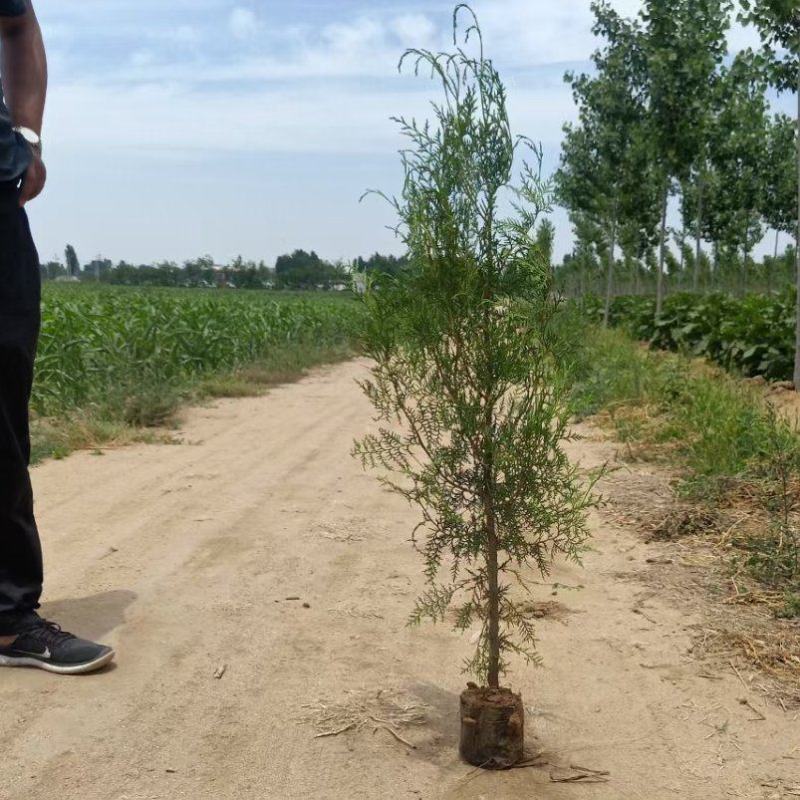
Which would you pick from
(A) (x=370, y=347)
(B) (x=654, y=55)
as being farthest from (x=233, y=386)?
(B) (x=654, y=55)

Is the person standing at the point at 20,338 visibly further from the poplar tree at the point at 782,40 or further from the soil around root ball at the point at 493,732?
the poplar tree at the point at 782,40

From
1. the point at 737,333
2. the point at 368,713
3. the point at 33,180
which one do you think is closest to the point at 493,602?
the point at 368,713

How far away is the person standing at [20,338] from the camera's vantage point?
322 cm

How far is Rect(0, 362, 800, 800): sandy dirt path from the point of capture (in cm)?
267

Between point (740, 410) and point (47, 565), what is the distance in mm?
4581

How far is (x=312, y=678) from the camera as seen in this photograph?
3283 mm

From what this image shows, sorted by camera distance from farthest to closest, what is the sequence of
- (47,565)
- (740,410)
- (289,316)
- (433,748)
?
(289,316) → (740,410) → (47,565) → (433,748)

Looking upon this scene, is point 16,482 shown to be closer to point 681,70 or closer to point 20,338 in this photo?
point 20,338

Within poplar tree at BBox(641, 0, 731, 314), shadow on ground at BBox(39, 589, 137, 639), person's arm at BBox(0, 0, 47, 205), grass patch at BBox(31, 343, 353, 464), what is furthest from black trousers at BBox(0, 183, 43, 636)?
poplar tree at BBox(641, 0, 731, 314)

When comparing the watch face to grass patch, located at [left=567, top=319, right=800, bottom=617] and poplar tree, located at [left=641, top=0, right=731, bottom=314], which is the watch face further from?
poplar tree, located at [left=641, top=0, right=731, bottom=314]

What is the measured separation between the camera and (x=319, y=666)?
3383 millimetres

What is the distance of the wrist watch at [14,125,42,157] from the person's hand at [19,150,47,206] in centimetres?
2

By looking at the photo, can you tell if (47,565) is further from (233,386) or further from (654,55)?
(654,55)

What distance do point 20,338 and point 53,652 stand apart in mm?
1040
